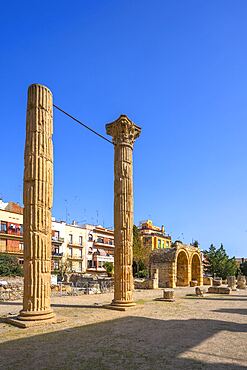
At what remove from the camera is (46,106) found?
11125mm

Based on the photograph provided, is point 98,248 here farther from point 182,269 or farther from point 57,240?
point 182,269

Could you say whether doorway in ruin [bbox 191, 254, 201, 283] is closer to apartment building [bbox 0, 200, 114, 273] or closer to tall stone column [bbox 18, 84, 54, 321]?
apartment building [bbox 0, 200, 114, 273]

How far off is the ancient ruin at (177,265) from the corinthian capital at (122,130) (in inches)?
742

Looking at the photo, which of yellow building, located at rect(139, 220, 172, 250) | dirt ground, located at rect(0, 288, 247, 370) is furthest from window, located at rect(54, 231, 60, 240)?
dirt ground, located at rect(0, 288, 247, 370)

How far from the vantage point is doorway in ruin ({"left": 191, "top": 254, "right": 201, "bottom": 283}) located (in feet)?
122

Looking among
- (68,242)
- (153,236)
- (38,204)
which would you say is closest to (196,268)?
(68,242)

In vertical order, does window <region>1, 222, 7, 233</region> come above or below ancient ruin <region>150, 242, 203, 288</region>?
above

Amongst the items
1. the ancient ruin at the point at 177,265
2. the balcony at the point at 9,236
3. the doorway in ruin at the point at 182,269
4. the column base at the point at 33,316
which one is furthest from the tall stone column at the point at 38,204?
the balcony at the point at 9,236

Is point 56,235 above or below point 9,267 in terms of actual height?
above

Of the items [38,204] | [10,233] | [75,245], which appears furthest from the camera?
[75,245]

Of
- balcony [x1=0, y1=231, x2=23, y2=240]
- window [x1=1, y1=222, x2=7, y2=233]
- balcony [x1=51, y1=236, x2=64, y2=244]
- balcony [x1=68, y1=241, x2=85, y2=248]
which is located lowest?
balcony [x1=68, y1=241, x2=85, y2=248]

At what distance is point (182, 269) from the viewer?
115 ft

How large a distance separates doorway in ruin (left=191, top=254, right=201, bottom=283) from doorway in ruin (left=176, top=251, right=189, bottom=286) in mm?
2626

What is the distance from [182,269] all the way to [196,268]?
3121 mm
